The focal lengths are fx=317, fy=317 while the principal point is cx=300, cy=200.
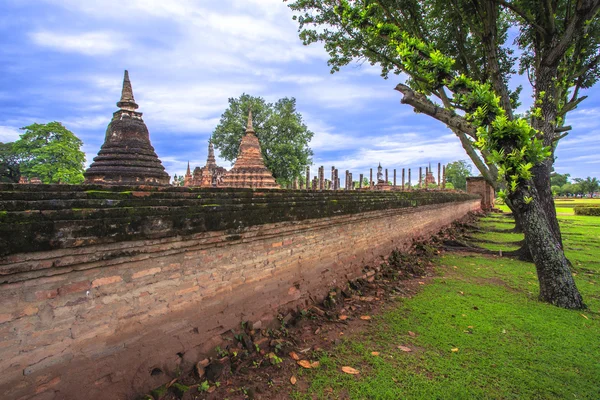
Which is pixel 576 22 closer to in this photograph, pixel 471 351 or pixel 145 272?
pixel 471 351

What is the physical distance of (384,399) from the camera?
9.25 ft

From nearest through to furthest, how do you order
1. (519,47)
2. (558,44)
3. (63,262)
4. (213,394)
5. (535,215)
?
(63,262), (213,394), (535,215), (558,44), (519,47)

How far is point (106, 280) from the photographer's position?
95.3 inches

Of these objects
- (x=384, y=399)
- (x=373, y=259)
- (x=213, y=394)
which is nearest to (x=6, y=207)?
(x=213, y=394)

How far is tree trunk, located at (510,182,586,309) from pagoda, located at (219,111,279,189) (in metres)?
14.5

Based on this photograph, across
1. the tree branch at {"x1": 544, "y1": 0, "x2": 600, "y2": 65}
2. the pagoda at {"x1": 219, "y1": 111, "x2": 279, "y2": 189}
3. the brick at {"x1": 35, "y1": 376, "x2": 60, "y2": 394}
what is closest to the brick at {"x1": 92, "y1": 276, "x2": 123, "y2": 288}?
the brick at {"x1": 35, "y1": 376, "x2": 60, "y2": 394}

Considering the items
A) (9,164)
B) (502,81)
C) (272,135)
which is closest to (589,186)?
(272,135)

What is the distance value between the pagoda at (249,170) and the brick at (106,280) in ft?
52.7

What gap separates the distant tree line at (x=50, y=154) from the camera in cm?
2923

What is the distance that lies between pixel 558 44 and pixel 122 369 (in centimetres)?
862

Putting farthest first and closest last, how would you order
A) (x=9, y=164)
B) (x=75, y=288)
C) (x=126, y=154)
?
(x=9, y=164)
(x=126, y=154)
(x=75, y=288)

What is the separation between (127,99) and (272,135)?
25.6 meters

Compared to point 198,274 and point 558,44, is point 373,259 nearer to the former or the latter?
point 198,274

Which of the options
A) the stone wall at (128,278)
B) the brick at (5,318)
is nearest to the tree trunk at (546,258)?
the stone wall at (128,278)
